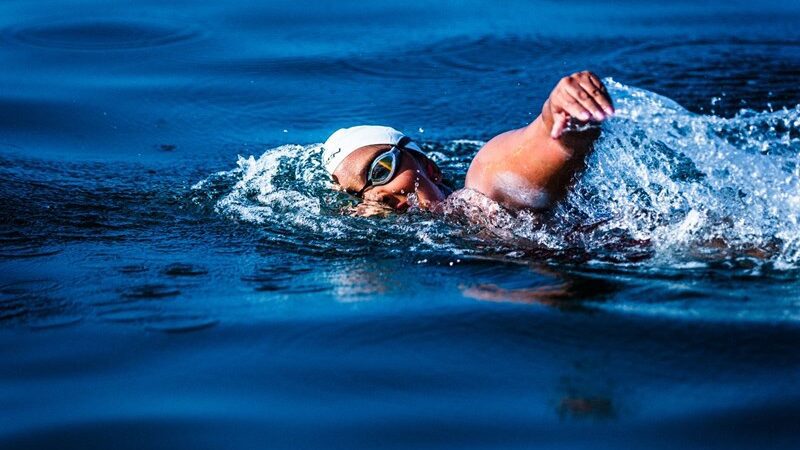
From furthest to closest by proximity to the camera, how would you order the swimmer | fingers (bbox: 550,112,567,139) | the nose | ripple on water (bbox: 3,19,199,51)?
ripple on water (bbox: 3,19,199,51)
the nose
fingers (bbox: 550,112,567,139)
the swimmer

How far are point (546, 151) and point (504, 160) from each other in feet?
0.92

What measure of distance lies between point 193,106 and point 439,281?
4.33 meters

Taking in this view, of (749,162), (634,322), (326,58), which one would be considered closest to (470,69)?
(326,58)

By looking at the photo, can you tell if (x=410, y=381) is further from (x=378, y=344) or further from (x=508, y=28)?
(x=508, y=28)

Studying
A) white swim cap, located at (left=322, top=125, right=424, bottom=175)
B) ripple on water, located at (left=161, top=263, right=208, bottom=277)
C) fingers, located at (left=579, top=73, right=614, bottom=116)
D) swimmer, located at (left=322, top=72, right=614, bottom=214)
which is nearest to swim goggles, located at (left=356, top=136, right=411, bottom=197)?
swimmer, located at (left=322, top=72, right=614, bottom=214)

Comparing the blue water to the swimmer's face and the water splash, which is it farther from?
the swimmer's face

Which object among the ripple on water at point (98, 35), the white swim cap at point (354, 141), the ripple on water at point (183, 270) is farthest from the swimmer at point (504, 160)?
the ripple on water at point (98, 35)

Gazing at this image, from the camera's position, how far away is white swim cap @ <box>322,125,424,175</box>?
5.63 metres

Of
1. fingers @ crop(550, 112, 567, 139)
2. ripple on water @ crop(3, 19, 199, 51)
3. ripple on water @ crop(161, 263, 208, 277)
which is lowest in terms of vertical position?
ripple on water @ crop(161, 263, 208, 277)

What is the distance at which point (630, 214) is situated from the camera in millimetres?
5125

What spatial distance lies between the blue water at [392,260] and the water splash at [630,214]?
17 millimetres

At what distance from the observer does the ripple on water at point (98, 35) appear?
31.1ft

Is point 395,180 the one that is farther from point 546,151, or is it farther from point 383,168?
point 546,151

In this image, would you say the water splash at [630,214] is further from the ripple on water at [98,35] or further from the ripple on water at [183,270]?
the ripple on water at [98,35]
